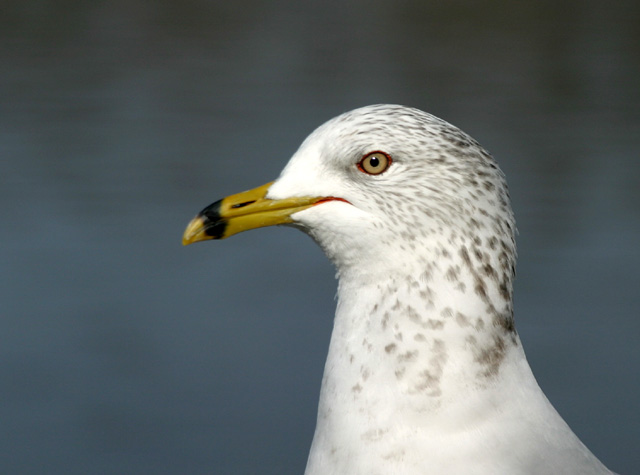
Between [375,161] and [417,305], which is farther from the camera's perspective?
[375,161]

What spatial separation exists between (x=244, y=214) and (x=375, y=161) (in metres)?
0.32

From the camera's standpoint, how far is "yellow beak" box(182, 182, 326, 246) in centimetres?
264

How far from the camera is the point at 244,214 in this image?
8.84 ft

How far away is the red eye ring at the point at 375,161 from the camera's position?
2.62 meters

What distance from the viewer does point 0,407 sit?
590cm

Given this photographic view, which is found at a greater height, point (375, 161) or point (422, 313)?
point (375, 161)

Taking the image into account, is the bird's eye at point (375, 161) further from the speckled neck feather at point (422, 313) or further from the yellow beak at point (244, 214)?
the yellow beak at point (244, 214)

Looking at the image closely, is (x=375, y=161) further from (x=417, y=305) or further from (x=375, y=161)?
(x=417, y=305)

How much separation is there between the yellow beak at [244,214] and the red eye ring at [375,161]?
0.12 metres

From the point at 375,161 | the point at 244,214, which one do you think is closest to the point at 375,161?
the point at 375,161

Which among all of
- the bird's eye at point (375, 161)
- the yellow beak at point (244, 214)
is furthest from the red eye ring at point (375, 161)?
the yellow beak at point (244, 214)

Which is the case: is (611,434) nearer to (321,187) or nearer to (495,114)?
(321,187)

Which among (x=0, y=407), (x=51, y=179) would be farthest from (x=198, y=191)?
(x=0, y=407)

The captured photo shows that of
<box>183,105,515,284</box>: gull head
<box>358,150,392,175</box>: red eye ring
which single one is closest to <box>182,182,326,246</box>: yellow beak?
<box>183,105,515,284</box>: gull head
